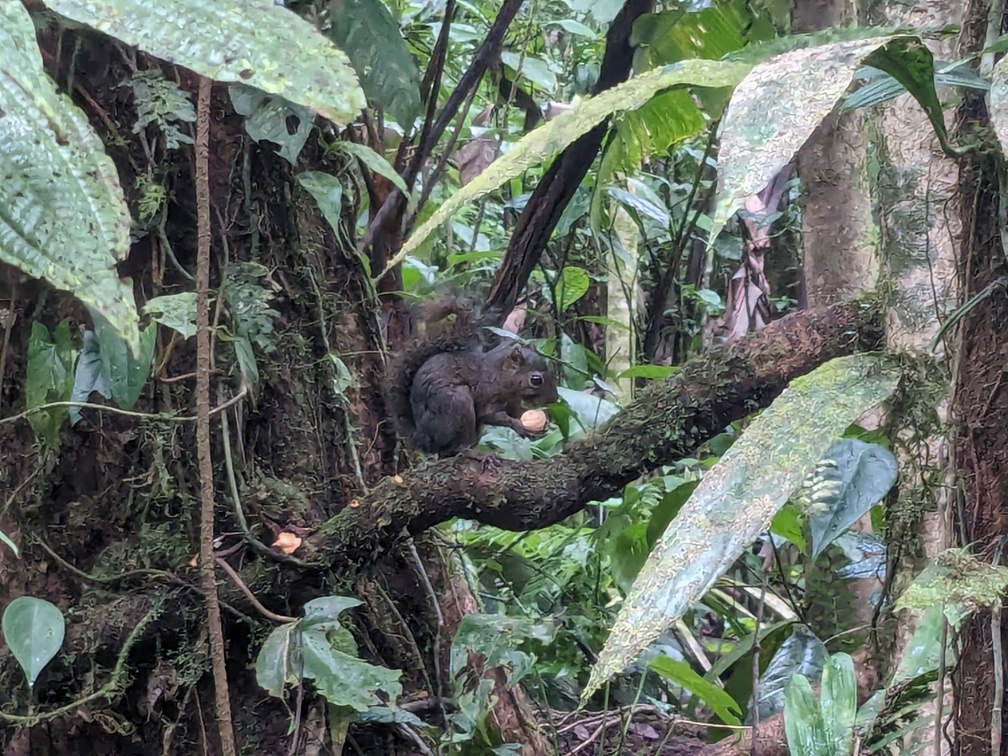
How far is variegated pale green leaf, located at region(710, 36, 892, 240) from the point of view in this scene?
552 millimetres

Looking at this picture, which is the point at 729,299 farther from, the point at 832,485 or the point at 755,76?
the point at 755,76

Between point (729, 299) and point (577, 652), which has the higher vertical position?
point (729, 299)

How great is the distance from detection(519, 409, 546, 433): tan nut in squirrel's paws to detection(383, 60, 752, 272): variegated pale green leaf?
75.0 inches

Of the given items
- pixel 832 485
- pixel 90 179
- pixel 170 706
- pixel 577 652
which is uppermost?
pixel 90 179

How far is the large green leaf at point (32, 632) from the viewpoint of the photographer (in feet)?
3.71

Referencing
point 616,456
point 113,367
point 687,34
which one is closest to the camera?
point 113,367

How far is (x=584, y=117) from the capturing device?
73 cm

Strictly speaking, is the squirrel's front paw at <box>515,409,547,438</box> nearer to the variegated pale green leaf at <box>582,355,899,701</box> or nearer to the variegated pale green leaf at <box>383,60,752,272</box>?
the variegated pale green leaf at <box>582,355,899,701</box>

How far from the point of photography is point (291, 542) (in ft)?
4.81

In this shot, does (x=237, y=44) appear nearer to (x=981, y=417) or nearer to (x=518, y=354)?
(x=981, y=417)

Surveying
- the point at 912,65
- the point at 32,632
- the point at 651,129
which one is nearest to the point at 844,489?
the point at 912,65

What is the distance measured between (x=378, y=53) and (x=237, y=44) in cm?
128

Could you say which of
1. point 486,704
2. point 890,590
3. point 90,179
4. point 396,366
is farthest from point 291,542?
point 90,179

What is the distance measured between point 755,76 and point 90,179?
42 cm
